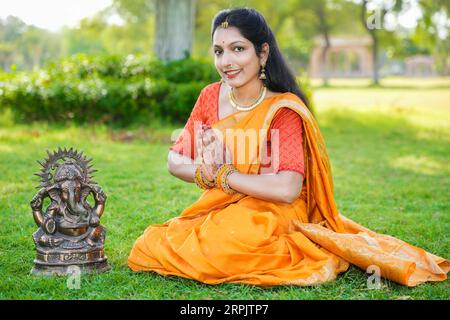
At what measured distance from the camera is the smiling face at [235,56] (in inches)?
148

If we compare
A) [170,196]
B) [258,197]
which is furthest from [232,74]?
[170,196]

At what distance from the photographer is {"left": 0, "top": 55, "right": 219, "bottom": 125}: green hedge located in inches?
450

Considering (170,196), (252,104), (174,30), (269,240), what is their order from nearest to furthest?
1. (269,240)
2. (252,104)
3. (170,196)
4. (174,30)

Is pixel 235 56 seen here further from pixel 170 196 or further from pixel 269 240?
pixel 170 196

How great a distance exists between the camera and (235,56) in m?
3.78

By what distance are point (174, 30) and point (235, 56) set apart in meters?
9.76

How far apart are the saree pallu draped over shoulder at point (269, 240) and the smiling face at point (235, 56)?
222 millimetres

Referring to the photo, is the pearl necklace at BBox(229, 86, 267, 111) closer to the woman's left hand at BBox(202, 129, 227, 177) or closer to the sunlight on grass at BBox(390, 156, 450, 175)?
the woman's left hand at BBox(202, 129, 227, 177)

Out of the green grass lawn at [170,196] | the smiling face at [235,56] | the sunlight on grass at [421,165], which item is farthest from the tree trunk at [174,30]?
the smiling face at [235,56]

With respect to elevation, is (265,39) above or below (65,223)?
above

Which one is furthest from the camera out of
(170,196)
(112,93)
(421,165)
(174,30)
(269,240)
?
(174,30)

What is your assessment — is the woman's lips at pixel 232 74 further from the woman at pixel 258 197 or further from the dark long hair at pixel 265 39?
the dark long hair at pixel 265 39

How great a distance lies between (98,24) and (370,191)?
21.2 meters
